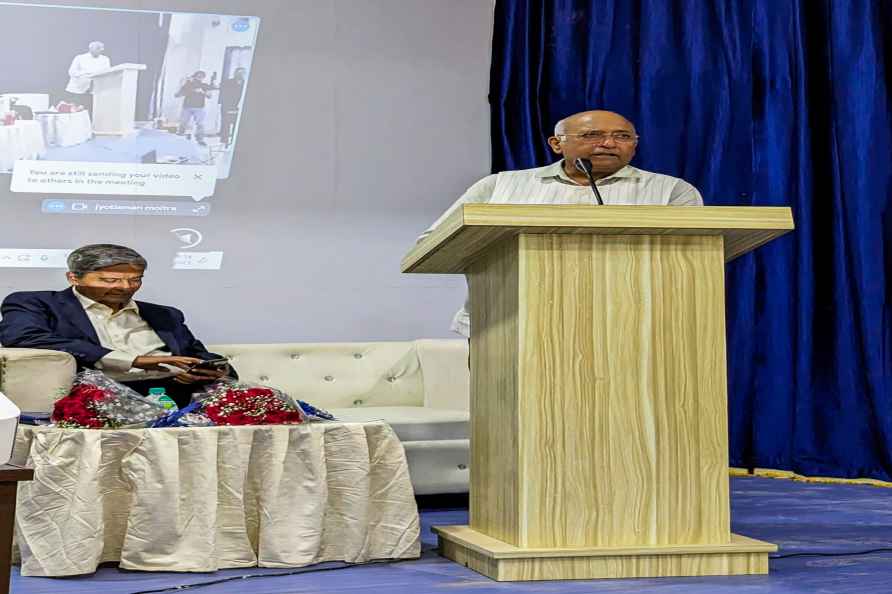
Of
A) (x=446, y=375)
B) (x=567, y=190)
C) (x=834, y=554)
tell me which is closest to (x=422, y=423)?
(x=446, y=375)

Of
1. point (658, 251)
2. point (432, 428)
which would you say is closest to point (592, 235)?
point (658, 251)

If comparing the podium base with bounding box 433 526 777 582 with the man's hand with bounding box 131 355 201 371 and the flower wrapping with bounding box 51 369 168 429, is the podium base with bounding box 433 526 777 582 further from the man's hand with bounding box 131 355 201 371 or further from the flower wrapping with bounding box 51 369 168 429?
the man's hand with bounding box 131 355 201 371

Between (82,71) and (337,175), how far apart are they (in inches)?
46.5

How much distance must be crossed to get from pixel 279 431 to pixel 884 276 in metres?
3.13

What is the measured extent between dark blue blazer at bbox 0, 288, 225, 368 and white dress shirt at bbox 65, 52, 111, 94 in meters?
1.18

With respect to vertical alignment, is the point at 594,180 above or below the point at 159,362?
above

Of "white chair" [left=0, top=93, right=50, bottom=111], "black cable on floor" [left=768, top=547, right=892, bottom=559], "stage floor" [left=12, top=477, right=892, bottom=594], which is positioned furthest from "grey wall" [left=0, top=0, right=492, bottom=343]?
"black cable on floor" [left=768, top=547, right=892, bottom=559]

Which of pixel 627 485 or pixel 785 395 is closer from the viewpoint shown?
pixel 627 485

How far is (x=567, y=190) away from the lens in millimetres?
3166

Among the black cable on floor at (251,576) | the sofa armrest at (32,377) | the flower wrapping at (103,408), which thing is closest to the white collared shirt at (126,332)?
the sofa armrest at (32,377)

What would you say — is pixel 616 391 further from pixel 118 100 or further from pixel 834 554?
pixel 118 100

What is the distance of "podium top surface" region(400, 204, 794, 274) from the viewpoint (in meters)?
2.29

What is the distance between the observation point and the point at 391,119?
5.24 meters

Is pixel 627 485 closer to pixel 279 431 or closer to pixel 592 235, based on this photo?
pixel 592 235
